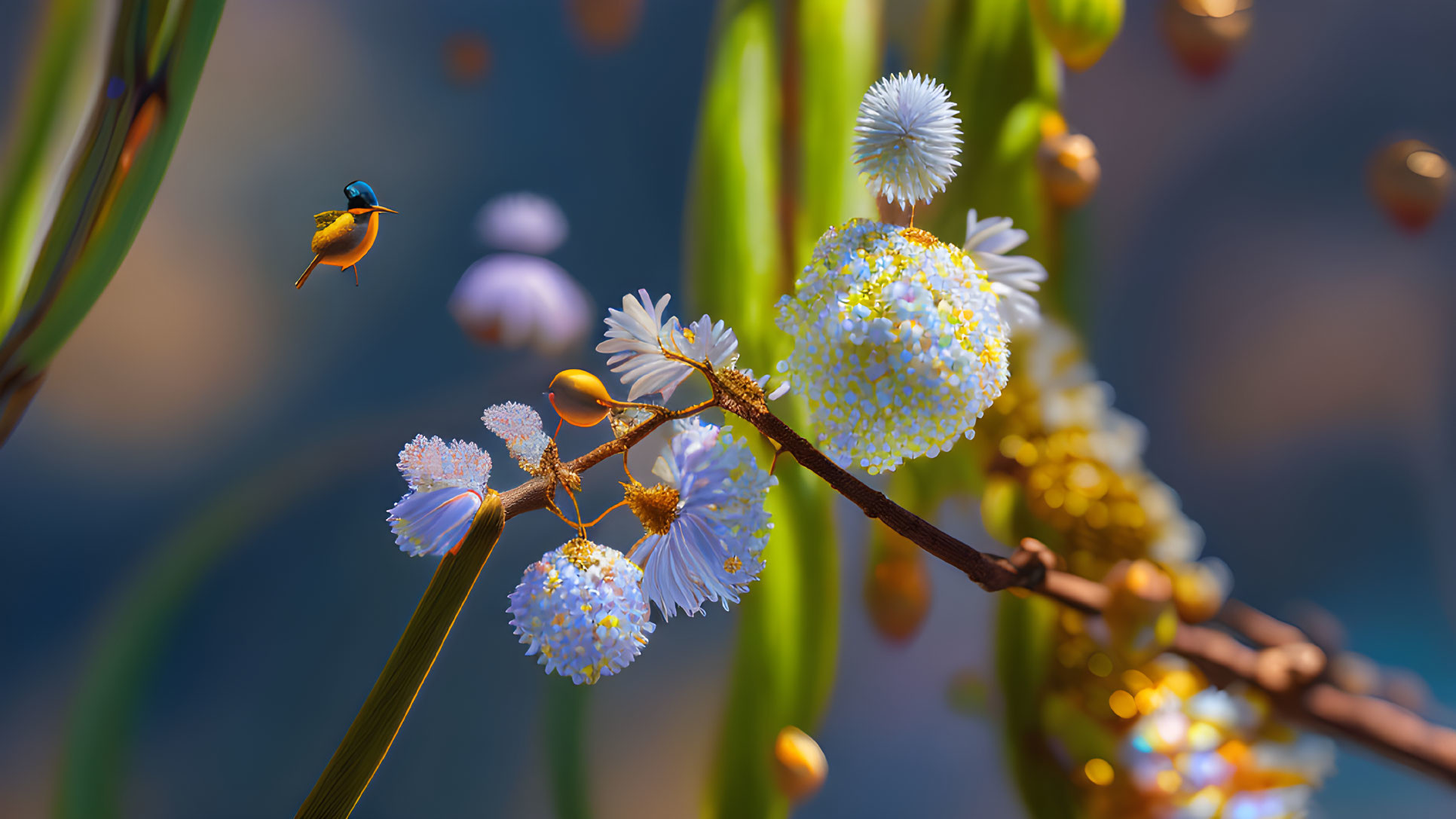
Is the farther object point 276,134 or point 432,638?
point 276,134

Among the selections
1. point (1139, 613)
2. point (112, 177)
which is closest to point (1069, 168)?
point (1139, 613)

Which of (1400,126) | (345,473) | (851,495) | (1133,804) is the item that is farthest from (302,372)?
(1400,126)

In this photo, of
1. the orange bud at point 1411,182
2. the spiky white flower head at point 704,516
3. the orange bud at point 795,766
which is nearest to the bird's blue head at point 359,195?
the spiky white flower head at point 704,516

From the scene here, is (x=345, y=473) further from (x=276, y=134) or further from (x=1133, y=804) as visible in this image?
(x=1133, y=804)

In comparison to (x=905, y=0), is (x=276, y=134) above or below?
below

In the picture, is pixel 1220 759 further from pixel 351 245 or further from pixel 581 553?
pixel 351 245

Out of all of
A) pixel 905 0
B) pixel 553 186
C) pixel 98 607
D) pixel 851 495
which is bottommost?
pixel 98 607

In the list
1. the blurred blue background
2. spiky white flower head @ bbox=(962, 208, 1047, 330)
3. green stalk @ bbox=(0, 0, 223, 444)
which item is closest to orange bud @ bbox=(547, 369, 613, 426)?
the blurred blue background
